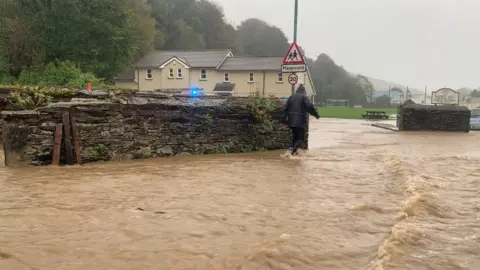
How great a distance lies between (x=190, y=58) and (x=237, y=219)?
197 ft

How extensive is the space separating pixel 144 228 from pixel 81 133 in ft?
19.2

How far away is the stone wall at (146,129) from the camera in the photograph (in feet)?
31.0

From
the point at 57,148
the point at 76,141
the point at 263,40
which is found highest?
the point at 263,40

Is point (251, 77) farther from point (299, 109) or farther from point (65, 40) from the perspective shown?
point (299, 109)

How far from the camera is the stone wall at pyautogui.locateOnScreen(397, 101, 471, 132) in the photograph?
2669 centimetres

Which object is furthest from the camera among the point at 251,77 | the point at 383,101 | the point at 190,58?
the point at 383,101

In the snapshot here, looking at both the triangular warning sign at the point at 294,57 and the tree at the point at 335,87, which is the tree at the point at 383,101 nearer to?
the tree at the point at 335,87

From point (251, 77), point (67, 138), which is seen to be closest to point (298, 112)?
point (67, 138)

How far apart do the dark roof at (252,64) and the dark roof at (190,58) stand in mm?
1325

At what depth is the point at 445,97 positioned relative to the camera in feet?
95.3

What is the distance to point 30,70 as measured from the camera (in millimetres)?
30562

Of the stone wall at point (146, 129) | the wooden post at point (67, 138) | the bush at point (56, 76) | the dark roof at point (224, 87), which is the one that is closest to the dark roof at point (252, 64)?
the dark roof at point (224, 87)

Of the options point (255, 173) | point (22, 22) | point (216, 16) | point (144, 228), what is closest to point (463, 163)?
point (255, 173)

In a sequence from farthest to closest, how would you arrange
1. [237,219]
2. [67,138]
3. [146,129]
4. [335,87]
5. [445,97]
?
[335,87] → [445,97] → [146,129] → [67,138] → [237,219]
